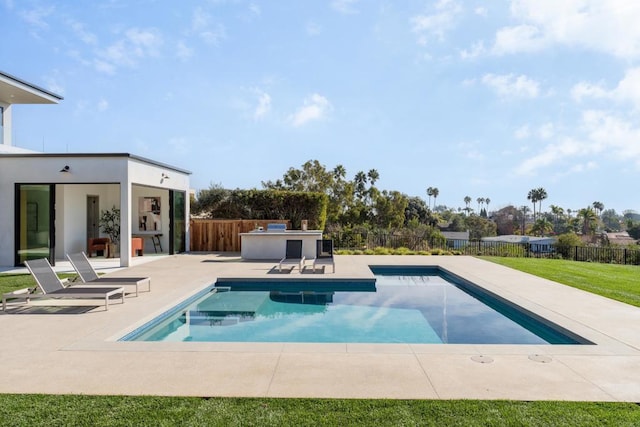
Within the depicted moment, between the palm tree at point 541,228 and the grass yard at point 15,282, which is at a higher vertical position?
the palm tree at point 541,228

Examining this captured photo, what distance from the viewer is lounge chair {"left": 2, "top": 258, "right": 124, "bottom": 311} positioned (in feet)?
23.7

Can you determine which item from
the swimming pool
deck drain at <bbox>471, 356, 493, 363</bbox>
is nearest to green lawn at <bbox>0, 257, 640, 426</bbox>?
deck drain at <bbox>471, 356, 493, 363</bbox>

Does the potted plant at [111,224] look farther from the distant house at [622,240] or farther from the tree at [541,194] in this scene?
the tree at [541,194]

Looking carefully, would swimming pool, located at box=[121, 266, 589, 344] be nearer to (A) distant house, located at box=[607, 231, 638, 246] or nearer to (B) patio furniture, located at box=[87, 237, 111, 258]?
(B) patio furniture, located at box=[87, 237, 111, 258]

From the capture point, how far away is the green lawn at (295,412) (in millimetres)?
3248

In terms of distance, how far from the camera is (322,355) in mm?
4883

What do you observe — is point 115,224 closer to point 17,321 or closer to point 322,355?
point 17,321

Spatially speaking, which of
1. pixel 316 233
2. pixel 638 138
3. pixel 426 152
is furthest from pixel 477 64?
pixel 426 152

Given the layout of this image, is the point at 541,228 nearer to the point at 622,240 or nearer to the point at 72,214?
the point at 622,240

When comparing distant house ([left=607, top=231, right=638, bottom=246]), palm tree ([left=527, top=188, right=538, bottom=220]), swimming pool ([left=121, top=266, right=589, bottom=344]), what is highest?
palm tree ([left=527, top=188, right=538, bottom=220])

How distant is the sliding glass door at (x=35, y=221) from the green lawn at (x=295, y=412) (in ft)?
36.8

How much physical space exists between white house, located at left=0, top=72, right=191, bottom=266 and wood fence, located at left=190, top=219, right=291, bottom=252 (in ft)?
6.18

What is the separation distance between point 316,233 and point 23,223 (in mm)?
9765

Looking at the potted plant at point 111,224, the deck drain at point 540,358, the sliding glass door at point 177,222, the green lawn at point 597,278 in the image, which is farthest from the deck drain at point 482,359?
the potted plant at point 111,224
